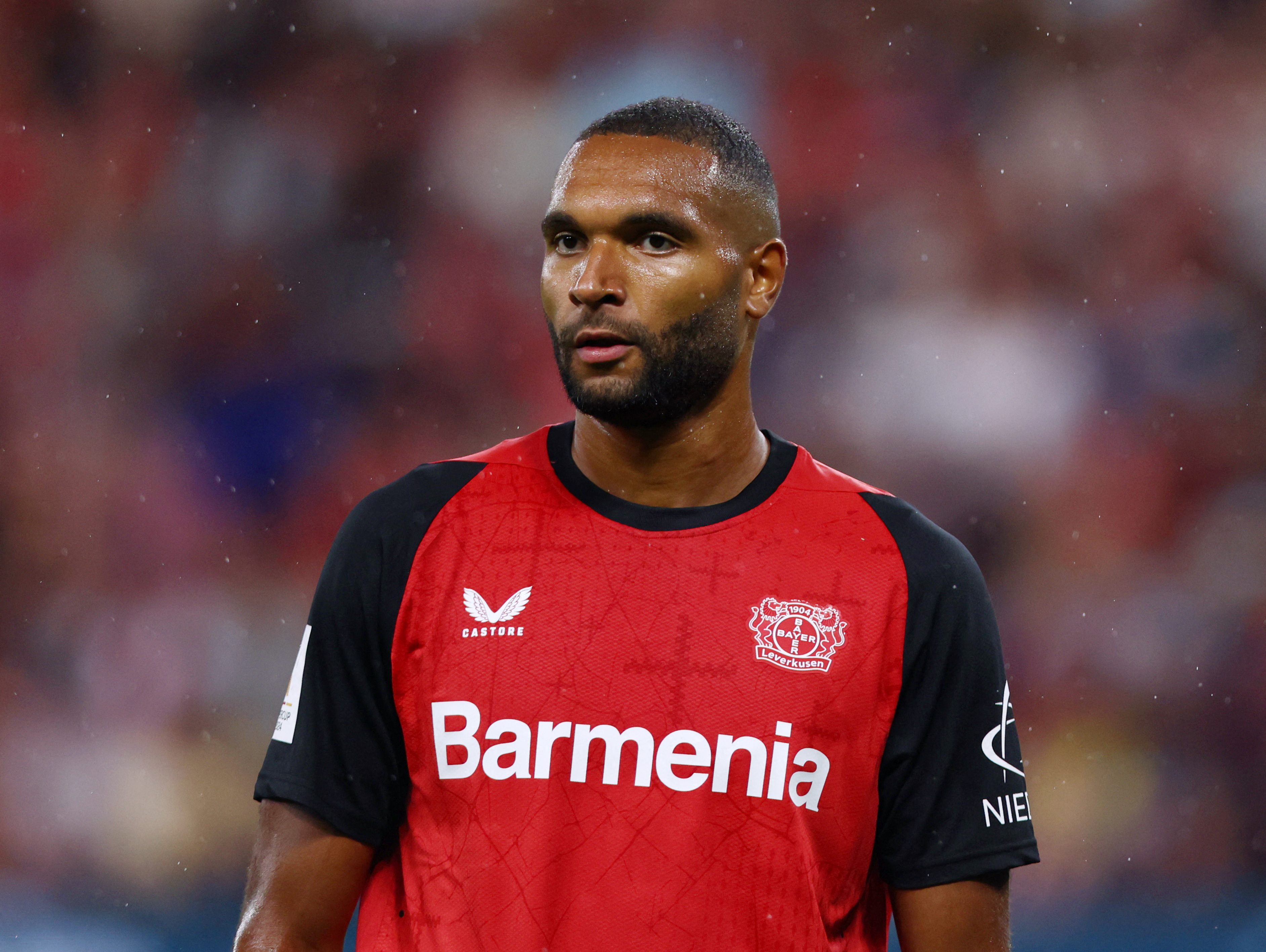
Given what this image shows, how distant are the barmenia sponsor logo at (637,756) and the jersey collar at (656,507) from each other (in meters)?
0.29

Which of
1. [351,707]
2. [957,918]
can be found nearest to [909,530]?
[957,918]

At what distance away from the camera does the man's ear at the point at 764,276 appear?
199 centimetres

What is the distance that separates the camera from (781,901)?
69.4 inches

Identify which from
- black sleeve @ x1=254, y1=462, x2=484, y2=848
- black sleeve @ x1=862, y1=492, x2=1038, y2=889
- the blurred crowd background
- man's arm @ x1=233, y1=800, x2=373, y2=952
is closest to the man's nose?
→ black sleeve @ x1=254, y1=462, x2=484, y2=848

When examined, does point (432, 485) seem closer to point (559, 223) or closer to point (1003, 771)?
point (559, 223)

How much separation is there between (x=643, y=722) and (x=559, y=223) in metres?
0.68

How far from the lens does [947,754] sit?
1865 millimetres

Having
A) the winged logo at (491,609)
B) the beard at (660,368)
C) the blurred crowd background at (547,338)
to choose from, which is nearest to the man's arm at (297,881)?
the winged logo at (491,609)

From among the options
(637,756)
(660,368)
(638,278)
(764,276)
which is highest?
(764,276)

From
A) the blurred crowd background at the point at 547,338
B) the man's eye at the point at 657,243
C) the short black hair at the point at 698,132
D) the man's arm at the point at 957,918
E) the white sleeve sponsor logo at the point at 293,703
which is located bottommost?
the man's arm at the point at 957,918

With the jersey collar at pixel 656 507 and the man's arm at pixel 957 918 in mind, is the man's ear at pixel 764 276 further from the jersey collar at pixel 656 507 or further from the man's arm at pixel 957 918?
the man's arm at pixel 957 918

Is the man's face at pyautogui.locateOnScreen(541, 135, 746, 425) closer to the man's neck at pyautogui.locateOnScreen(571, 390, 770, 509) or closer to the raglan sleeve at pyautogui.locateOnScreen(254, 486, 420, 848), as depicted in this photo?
the man's neck at pyautogui.locateOnScreen(571, 390, 770, 509)

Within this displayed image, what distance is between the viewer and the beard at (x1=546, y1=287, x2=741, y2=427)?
1.82m

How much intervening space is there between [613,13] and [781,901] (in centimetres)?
442
